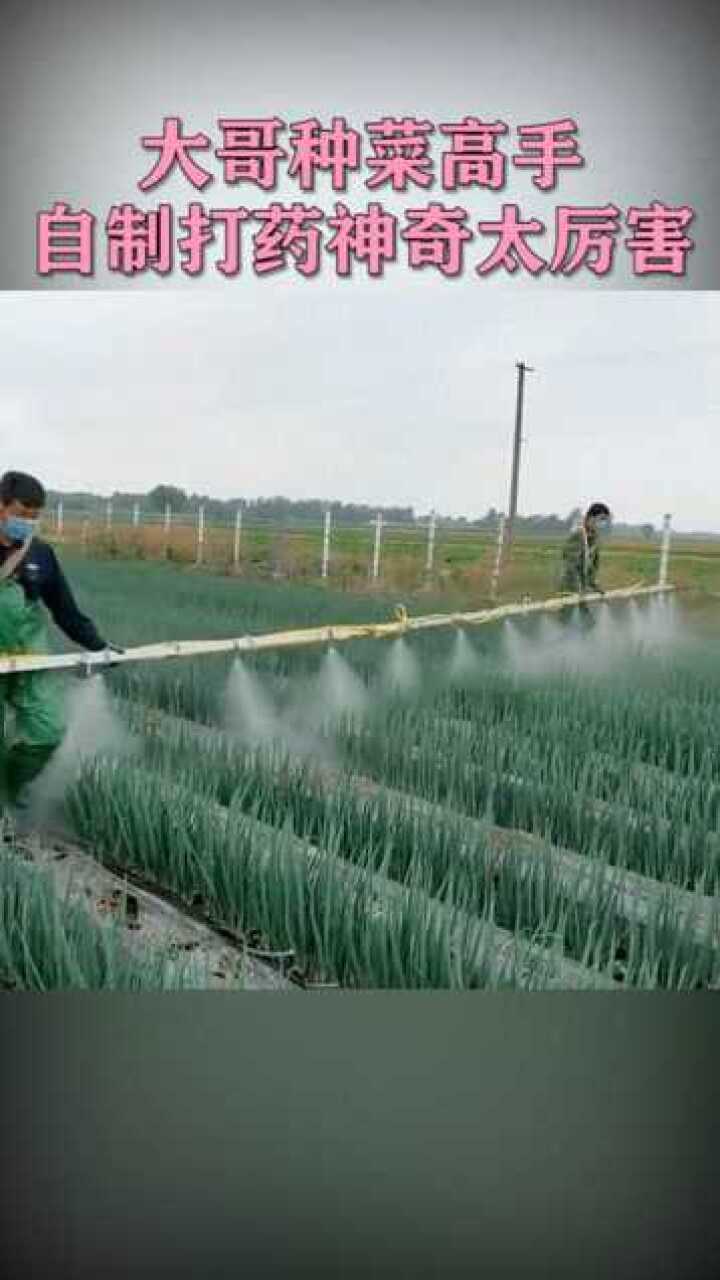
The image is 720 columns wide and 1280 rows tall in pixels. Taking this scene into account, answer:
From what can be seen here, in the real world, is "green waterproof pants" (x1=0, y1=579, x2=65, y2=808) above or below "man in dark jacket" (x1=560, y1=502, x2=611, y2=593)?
below

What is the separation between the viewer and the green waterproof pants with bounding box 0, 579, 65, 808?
1.84m

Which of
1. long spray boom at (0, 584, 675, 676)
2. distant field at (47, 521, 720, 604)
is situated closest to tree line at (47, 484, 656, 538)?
distant field at (47, 521, 720, 604)

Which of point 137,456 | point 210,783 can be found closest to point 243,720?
point 210,783

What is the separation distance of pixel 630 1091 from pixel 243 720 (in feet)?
3.15

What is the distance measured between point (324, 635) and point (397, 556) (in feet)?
0.74

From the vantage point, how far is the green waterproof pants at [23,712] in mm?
1841

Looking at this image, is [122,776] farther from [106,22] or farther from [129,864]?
[106,22]

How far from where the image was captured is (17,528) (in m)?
1.82

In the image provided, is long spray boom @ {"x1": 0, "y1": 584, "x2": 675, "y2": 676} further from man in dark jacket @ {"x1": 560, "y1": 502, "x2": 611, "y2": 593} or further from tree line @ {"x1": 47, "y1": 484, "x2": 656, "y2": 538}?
tree line @ {"x1": 47, "y1": 484, "x2": 656, "y2": 538}

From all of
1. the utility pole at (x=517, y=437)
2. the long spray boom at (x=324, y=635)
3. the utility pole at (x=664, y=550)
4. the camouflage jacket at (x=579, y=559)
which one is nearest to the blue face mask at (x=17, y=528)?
the long spray boom at (x=324, y=635)

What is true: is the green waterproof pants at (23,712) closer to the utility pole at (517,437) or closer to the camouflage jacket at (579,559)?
the utility pole at (517,437)

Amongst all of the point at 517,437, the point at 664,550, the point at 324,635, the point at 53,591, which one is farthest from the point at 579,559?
the point at 53,591

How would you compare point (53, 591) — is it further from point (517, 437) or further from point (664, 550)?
point (664, 550)

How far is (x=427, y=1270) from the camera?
1.34 meters
